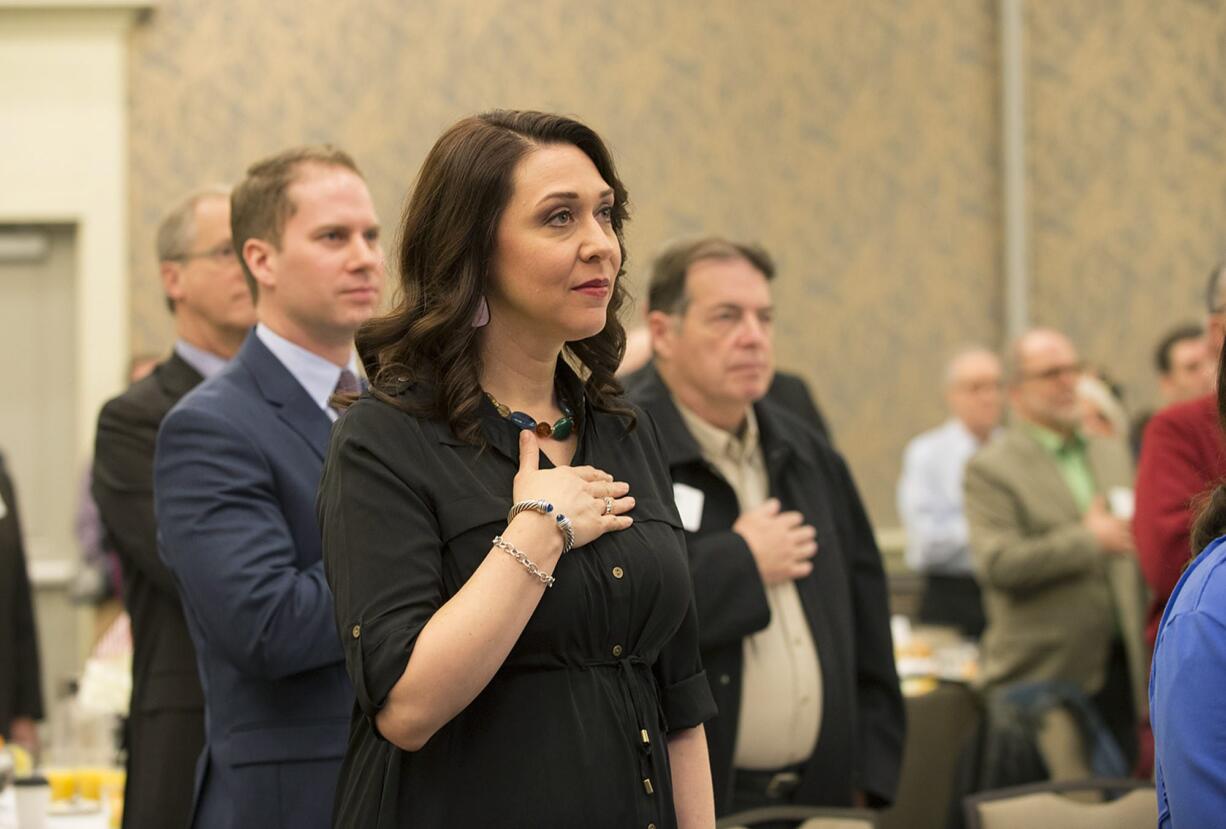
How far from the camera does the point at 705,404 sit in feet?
10.3

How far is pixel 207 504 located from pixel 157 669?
50cm

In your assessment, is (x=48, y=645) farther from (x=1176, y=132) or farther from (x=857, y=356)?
(x=1176, y=132)

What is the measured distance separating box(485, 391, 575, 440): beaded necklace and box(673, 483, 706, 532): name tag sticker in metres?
1.11

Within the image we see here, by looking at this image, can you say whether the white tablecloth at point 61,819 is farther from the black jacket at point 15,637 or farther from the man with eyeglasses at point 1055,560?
the man with eyeglasses at point 1055,560

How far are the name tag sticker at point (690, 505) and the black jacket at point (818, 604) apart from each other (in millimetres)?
21

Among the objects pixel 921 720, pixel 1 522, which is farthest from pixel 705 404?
pixel 1 522

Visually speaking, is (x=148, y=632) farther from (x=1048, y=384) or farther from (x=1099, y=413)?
(x=1099, y=413)

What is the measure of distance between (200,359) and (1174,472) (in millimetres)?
1997

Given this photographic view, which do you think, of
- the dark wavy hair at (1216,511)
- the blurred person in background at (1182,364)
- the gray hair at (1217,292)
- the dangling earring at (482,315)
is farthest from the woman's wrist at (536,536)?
the blurred person in background at (1182,364)

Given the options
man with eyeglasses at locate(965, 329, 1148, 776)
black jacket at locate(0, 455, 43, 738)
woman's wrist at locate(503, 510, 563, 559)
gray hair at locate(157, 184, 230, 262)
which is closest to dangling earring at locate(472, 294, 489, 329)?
woman's wrist at locate(503, 510, 563, 559)

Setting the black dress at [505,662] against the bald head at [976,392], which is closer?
the black dress at [505,662]

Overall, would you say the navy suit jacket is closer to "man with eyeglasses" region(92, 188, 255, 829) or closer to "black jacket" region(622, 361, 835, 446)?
"man with eyeglasses" region(92, 188, 255, 829)

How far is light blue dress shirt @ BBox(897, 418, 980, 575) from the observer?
22.3ft

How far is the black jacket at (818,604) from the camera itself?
284 centimetres
